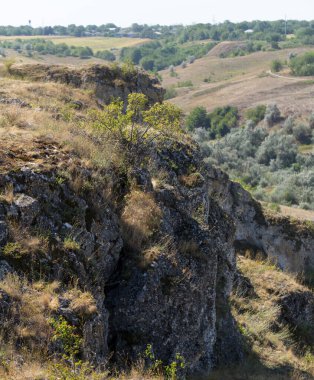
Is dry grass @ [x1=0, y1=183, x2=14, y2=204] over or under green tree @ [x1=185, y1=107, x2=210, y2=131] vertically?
over

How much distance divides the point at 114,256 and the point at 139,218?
2.91 ft

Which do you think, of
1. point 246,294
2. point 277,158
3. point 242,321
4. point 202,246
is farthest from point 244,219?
point 277,158

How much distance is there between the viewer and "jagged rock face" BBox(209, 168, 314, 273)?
21.0 m

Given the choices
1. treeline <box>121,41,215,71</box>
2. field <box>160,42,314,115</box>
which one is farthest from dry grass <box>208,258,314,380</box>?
treeline <box>121,41,215,71</box>

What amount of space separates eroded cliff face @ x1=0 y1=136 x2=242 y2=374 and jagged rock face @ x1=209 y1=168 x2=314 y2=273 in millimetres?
11208

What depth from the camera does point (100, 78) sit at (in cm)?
2042

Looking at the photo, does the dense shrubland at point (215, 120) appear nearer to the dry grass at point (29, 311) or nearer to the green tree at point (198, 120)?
the green tree at point (198, 120)

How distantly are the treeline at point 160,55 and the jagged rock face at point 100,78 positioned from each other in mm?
115889

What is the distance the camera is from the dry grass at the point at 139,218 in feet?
28.1

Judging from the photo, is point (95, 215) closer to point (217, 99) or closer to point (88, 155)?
point (88, 155)

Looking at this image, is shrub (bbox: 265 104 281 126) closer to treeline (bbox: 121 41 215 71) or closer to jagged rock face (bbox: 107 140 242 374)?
treeline (bbox: 121 41 215 71)

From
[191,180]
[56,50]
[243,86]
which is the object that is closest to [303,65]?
[243,86]

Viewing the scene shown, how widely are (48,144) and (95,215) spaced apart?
145 cm

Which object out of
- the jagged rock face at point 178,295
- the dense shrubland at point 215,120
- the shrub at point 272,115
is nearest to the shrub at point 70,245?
the jagged rock face at point 178,295
